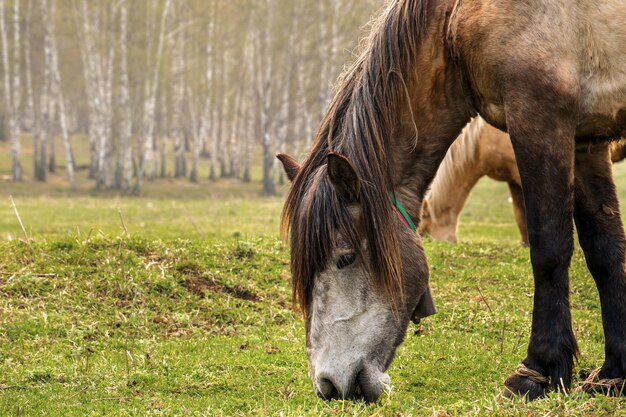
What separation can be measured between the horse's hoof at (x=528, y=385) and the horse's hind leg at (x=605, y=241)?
369 mm

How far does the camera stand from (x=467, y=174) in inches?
402

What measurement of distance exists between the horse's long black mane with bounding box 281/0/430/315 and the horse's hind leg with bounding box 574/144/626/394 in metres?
1.18

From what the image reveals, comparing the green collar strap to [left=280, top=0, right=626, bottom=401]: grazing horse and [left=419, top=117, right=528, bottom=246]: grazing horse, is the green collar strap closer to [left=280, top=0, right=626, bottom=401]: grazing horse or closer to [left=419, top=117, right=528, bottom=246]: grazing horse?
[left=280, top=0, right=626, bottom=401]: grazing horse

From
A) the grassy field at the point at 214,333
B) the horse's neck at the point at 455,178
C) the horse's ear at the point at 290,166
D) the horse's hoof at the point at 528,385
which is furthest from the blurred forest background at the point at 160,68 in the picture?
the horse's hoof at the point at 528,385

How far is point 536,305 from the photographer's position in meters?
3.97

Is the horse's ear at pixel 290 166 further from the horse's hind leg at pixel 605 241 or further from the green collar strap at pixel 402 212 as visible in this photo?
the horse's hind leg at pixel 605 241

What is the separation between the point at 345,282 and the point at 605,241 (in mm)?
1542

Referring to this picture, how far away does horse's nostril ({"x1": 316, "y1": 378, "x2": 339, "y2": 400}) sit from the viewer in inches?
151

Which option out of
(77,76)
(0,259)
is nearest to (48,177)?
(77,76)

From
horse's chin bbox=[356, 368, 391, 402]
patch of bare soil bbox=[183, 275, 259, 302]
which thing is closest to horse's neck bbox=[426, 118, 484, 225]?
patch of bare soil bbox=[183, 275, 259, 302]

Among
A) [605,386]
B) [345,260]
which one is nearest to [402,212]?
[345,260]

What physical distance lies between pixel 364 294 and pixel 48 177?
32.1 metres

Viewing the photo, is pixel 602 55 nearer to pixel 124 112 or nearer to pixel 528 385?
pixel 528 385

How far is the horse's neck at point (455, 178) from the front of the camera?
998 centimetres
